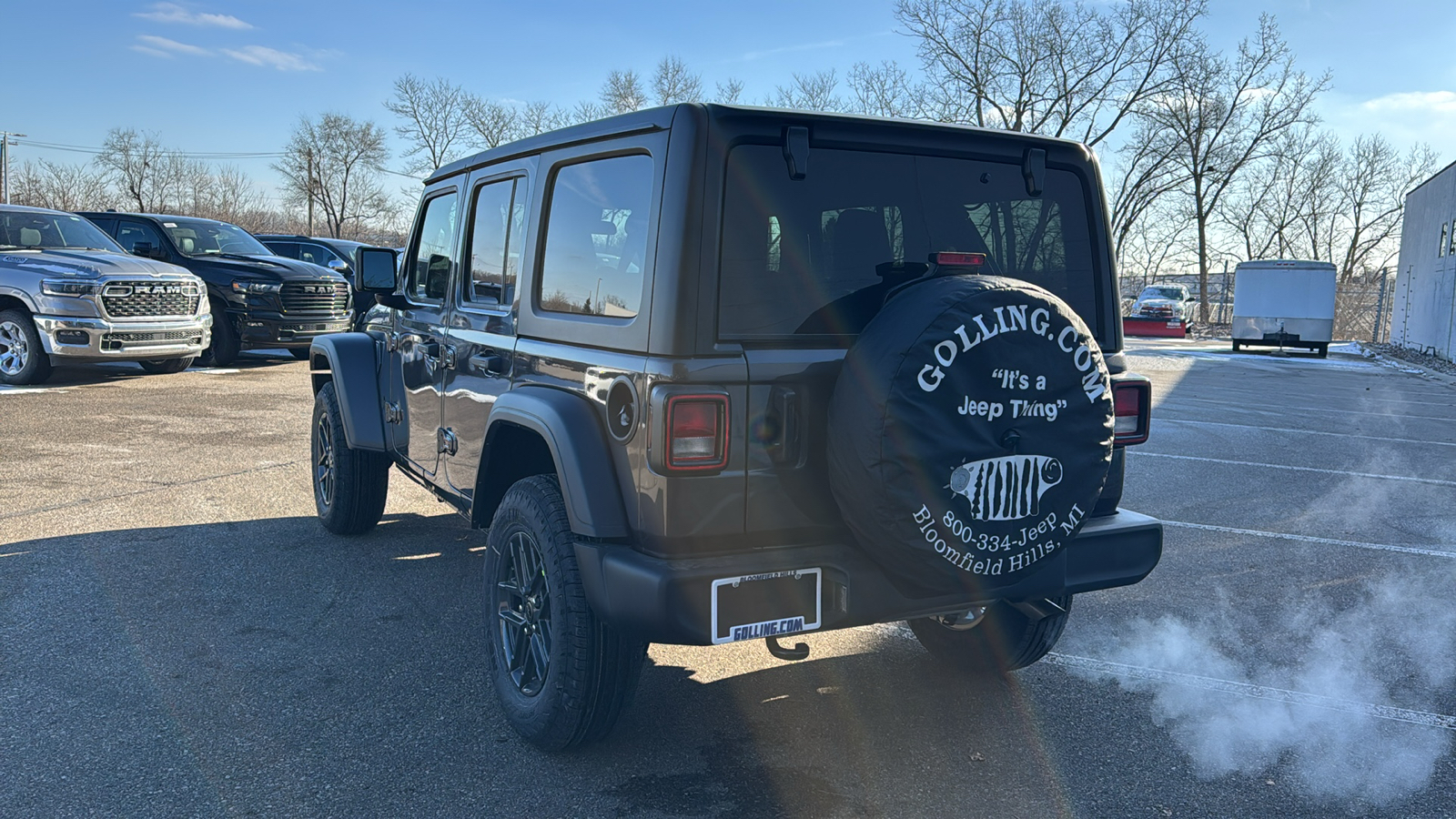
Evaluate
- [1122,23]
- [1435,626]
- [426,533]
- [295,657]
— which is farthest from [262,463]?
[1122,23]

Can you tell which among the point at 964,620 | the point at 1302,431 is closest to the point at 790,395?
the point at 964,620

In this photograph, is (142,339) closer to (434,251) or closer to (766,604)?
(434,251)

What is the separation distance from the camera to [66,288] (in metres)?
11.0

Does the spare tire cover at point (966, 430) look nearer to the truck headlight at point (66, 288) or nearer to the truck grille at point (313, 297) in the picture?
the truck headlight at point (66, 288)

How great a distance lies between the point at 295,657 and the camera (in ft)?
13.1

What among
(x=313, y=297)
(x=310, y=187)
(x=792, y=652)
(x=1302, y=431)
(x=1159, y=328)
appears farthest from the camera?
(x=310, y=187)

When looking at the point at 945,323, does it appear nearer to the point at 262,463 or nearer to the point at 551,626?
the point at 551,626

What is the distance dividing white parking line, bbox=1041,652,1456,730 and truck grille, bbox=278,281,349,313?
1208 cm

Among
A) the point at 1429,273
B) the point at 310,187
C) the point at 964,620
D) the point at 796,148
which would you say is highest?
the point at 310,187

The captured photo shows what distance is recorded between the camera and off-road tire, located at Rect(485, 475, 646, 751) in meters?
3.05

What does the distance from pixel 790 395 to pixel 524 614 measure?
3.93ft

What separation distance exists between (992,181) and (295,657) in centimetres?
303

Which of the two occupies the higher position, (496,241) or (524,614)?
(496,241)

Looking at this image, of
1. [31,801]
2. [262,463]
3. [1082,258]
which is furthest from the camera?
[262,463]
